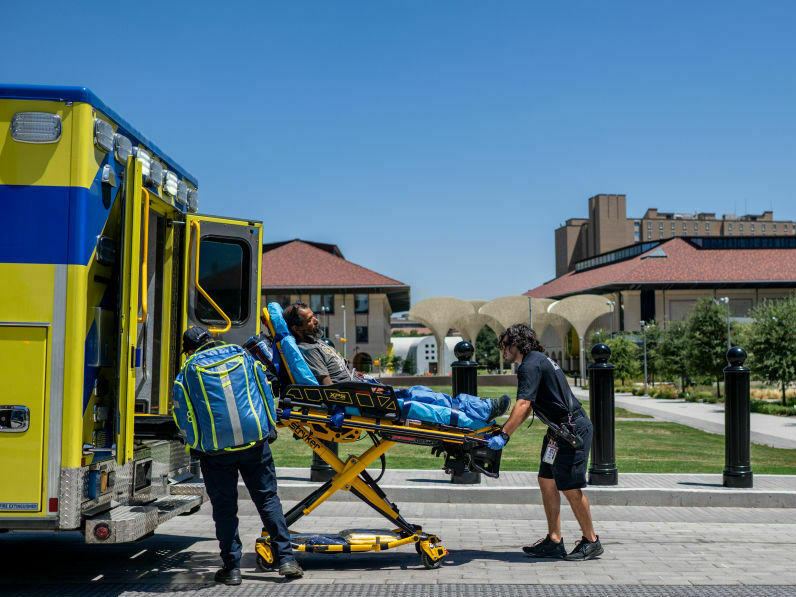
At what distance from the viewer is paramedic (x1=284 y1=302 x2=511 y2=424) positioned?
648 cm

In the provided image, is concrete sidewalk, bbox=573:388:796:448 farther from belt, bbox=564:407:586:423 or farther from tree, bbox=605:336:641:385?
tree, bbox=605:336:641:385

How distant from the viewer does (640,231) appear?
15475 centimetres

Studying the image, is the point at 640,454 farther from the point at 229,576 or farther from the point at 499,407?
the point at 229,576

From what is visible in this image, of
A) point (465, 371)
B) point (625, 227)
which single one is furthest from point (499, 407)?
point (625, 227)

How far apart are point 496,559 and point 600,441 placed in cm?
375

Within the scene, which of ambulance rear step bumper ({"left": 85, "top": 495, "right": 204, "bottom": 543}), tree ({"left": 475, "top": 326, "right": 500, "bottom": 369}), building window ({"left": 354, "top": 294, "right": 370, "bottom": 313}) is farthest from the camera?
tree ({"left": 475, "top": 326, "right": 500, "bottom": 369})

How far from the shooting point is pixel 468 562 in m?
6.74

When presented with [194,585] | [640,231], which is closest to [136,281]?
[194,585]

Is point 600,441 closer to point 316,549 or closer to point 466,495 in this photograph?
point 466,495

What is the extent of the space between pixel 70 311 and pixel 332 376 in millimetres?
2260

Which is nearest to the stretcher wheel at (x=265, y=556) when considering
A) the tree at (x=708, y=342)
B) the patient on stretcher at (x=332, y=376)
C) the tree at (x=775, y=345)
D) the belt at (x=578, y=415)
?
the patient on stretcher at (x=332, y=376)

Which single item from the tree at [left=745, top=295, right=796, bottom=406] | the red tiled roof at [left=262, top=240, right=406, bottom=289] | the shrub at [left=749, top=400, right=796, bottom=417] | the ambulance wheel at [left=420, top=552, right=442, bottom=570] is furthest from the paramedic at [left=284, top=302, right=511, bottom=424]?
the red tiled roof at [left=262, top=240, right=406, bottom=289]

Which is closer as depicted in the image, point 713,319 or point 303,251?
point 713,319

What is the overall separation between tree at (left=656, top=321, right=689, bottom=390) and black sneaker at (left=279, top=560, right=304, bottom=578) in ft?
141
